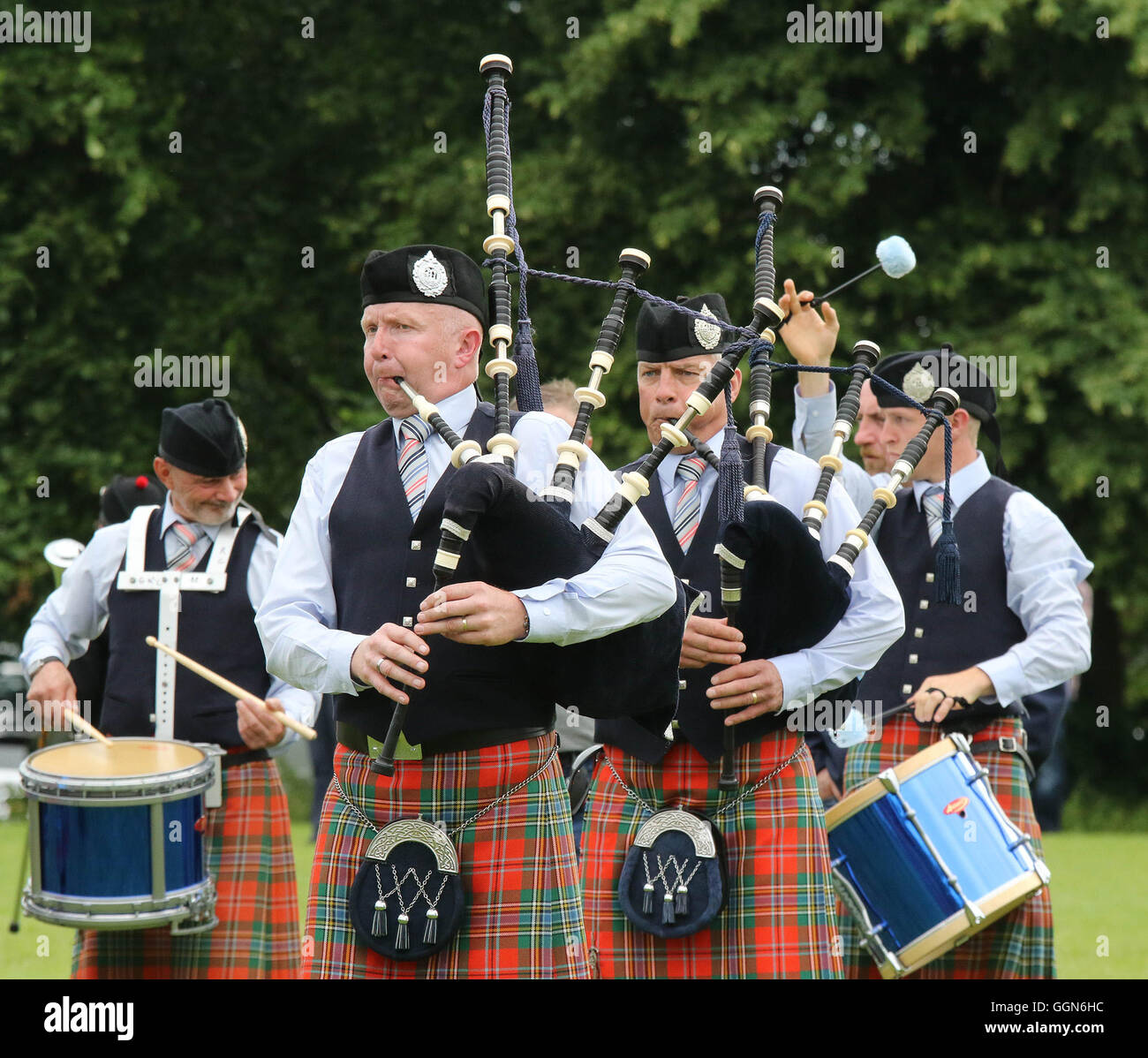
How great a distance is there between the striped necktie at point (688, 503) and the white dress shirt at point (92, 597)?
4.40ft

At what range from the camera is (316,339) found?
35.1 ft

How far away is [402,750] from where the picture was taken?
9.29 ft

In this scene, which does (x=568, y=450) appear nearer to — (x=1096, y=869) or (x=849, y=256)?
(x=1096, y=869)

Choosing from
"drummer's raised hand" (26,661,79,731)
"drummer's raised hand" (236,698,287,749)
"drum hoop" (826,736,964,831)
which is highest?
"drummer's raised hand" (26,661,79,731)

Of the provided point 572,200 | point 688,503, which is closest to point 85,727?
point 688,503

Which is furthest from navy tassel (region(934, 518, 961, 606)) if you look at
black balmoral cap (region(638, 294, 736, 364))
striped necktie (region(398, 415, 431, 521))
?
striped necktie (region(398, 415, 431, 521))

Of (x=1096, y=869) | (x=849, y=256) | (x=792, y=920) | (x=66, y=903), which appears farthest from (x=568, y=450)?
(x=849, y=256)

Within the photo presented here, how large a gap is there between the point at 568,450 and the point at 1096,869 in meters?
6.56

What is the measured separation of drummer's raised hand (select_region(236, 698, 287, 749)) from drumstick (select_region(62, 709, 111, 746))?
13.1 inches

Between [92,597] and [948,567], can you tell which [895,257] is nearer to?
[948,567]

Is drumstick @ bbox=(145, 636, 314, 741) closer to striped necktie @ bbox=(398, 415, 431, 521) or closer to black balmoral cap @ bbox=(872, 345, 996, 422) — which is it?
striped necktie @ bbox=(398, 415, 431, 521)

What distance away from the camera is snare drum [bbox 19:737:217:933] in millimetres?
3795

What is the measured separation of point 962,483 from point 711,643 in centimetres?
147

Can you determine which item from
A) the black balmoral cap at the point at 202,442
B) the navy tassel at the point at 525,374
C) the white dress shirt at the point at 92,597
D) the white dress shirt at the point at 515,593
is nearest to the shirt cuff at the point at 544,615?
the white dress shirt at the point at 515,593
